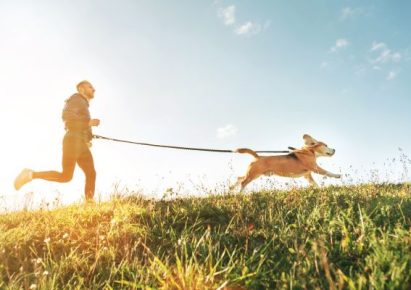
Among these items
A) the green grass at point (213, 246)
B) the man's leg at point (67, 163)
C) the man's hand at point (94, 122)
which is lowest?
the green grass at point (213, 246)

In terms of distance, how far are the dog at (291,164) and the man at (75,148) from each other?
4.20 meters

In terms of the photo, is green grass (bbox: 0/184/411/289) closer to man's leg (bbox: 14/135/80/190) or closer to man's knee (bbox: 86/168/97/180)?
man's leg (bbox: 14/135/80/190)

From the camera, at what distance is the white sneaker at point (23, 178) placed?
25.4ft

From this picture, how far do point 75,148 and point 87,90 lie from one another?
1.32 metres

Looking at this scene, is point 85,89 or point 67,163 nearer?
point 67,163

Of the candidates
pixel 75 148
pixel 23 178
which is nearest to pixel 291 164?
pixel 75 148

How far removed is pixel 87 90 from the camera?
8172 mm

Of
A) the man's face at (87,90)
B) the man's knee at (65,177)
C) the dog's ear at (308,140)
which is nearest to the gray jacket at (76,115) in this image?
the man's face at (87,90)

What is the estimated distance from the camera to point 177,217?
16.4 feet

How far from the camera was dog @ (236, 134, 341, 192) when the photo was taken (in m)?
10.6

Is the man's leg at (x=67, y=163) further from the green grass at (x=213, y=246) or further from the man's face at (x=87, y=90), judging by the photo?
the green grass at (x=213, y=246)

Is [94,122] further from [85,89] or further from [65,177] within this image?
[65,177]

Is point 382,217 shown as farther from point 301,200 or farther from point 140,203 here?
point 140,203

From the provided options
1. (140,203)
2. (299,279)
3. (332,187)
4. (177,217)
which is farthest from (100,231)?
(332,187)
